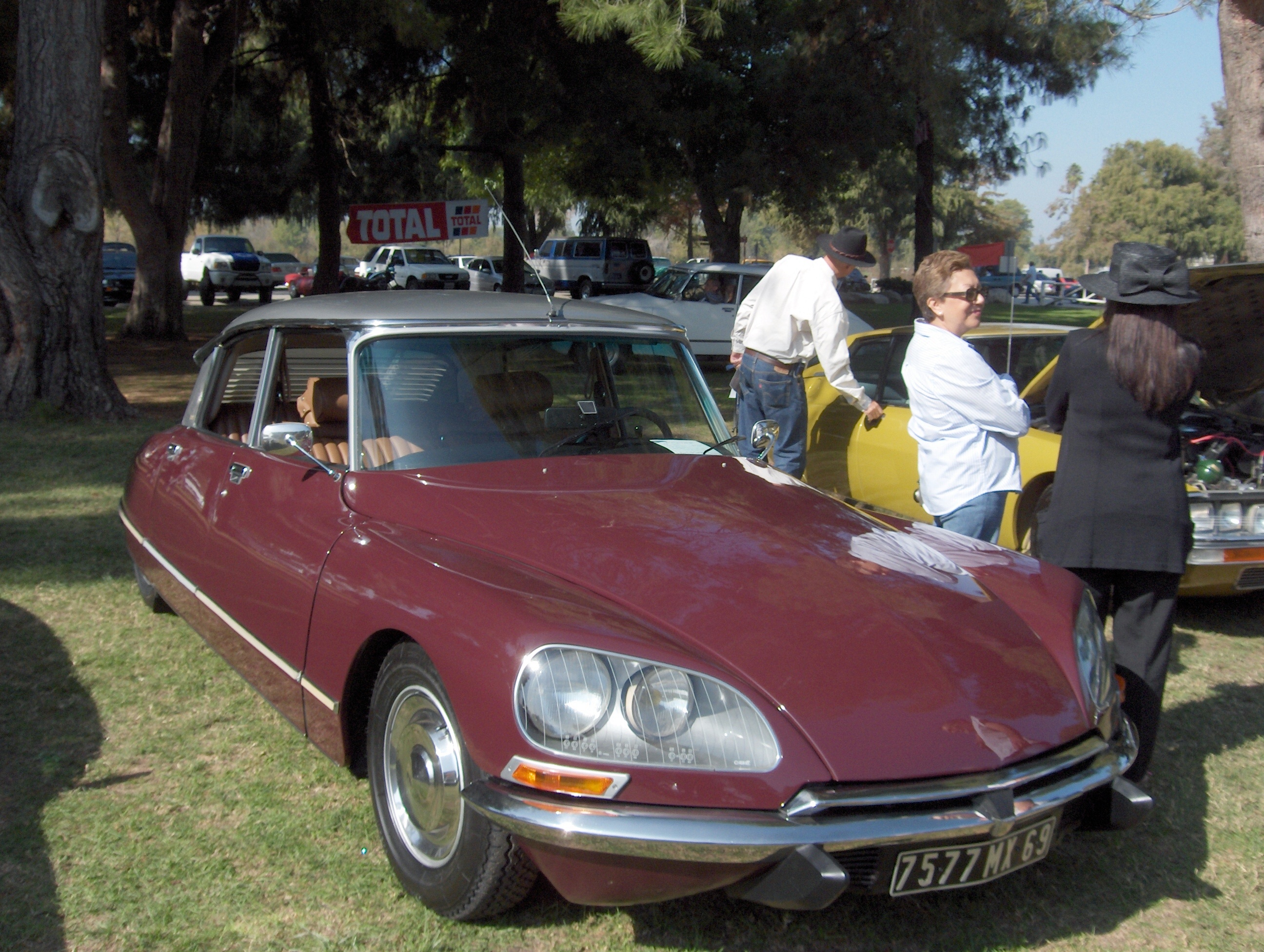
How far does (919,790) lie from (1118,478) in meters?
1.53

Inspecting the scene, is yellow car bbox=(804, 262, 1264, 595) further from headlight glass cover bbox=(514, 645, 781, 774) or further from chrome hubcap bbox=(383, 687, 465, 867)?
chrome hubcap bbox=(383, 687, 465, 867)

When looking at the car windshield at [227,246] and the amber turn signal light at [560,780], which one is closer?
the amber turn signal light at [560,780]

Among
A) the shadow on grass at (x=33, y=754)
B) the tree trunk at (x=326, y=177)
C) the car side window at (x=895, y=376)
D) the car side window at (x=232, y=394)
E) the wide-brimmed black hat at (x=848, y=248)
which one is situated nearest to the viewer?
the shadow on grass at (x=33, y=754)

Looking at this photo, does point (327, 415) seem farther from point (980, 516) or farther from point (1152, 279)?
point (1152, 279)

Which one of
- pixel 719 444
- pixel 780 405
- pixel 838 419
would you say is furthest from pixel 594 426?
pixel 838 419

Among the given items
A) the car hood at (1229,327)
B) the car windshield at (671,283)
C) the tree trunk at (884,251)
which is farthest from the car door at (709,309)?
the tree trunk at (884,251)

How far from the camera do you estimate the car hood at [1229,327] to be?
517 centimetres

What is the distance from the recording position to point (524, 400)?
3848 mm

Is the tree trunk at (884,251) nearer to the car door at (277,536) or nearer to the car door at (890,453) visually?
the car door at (890,453)

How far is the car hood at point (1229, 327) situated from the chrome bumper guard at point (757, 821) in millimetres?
3241

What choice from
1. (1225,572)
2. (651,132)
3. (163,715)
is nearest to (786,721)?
(163,715)

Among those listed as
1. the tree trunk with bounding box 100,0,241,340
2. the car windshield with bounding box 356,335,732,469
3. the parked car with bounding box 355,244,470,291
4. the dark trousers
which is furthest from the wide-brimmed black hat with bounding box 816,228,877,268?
the parked car with bounding box 355,244,470,291

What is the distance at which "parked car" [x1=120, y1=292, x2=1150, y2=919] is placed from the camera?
2.41m

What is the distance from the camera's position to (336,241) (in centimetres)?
2281
